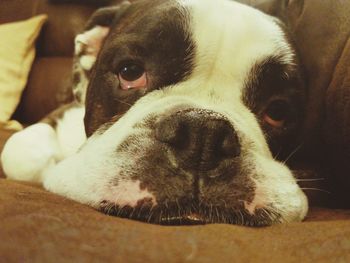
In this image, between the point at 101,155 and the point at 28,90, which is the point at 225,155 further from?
A: the point at 28,90

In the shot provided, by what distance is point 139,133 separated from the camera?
932 mm

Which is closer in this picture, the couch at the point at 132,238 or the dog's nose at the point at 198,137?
the couch at the point at 132,238

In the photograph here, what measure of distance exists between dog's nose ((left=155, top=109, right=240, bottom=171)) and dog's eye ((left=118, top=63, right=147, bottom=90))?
328 millimetres

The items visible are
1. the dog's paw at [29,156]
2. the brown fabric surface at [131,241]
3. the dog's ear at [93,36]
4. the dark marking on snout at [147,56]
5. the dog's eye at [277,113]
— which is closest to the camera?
the brown fabric surface at [131,241]

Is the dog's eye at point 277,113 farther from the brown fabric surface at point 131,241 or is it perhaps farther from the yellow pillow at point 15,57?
the yellow pillow at point 15,57

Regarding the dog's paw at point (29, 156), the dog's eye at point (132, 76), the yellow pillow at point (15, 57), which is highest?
the dog's eye at point (132, 76)

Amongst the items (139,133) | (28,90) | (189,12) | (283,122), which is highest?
(189,12)

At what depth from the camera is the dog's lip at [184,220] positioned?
81 centimetres

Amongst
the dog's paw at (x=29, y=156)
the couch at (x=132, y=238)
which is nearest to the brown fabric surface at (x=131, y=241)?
the couch at (x=132, y=238)

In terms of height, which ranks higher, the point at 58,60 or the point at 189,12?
the point at 189,12

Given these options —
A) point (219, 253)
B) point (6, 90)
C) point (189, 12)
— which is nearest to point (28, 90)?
point (6, 90)

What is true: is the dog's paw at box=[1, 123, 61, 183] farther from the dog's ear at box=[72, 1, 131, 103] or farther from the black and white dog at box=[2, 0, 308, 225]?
the dog's ear at box=[72, 1, 131, 103]

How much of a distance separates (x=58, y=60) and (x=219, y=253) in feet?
8.68

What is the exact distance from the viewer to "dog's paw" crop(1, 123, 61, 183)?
4.74ft
